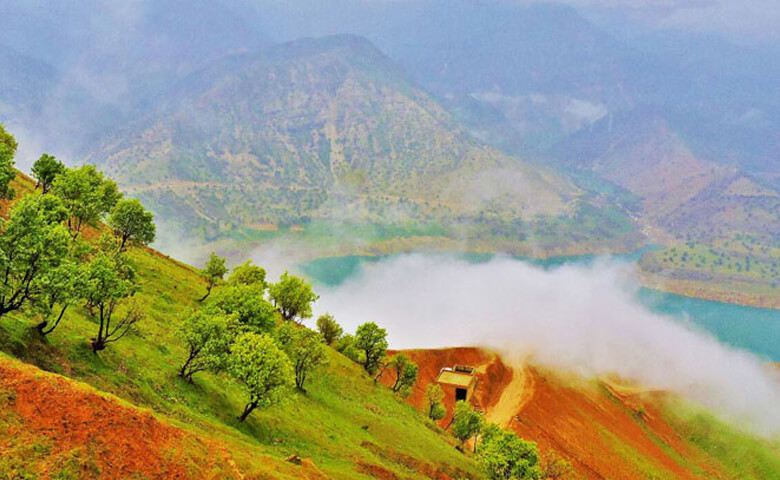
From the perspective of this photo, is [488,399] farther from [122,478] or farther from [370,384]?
[122,478]

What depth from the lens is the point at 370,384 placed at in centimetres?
8531

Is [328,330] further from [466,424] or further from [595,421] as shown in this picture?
[595,421]

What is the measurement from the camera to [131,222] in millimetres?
75188

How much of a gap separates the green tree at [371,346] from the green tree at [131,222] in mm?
46997

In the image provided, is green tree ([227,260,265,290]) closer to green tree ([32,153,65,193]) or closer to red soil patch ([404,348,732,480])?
green tree ([32,153,65,193])

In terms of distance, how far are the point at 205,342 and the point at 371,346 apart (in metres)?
55.1

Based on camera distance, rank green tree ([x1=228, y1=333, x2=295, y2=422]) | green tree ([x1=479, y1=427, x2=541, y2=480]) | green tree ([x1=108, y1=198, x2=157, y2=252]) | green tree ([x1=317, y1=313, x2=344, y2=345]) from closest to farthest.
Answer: green tree ([x1=228, y1=333, x2=295, y2=422])
green tree ([x1=479, y1=427, x2=541, y2=480])
green tree ([x1=108, y1=198, x2=157, y2=252])
green tree ([x1=317, y1=313, x2=344, y2=345])

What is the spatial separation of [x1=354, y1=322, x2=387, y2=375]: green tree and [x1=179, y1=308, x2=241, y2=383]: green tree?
51616mm

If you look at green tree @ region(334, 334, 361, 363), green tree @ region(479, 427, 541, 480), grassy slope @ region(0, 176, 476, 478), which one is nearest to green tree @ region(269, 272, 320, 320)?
grassy slope @ region(0, 176, 476, 478)

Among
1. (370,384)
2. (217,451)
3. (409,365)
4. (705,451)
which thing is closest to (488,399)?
(409,365)

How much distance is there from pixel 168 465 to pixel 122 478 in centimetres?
271

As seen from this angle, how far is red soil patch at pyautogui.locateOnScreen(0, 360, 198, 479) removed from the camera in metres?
22.4

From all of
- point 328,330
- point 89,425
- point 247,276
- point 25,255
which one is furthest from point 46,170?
point 89,425

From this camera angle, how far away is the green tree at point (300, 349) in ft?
211
